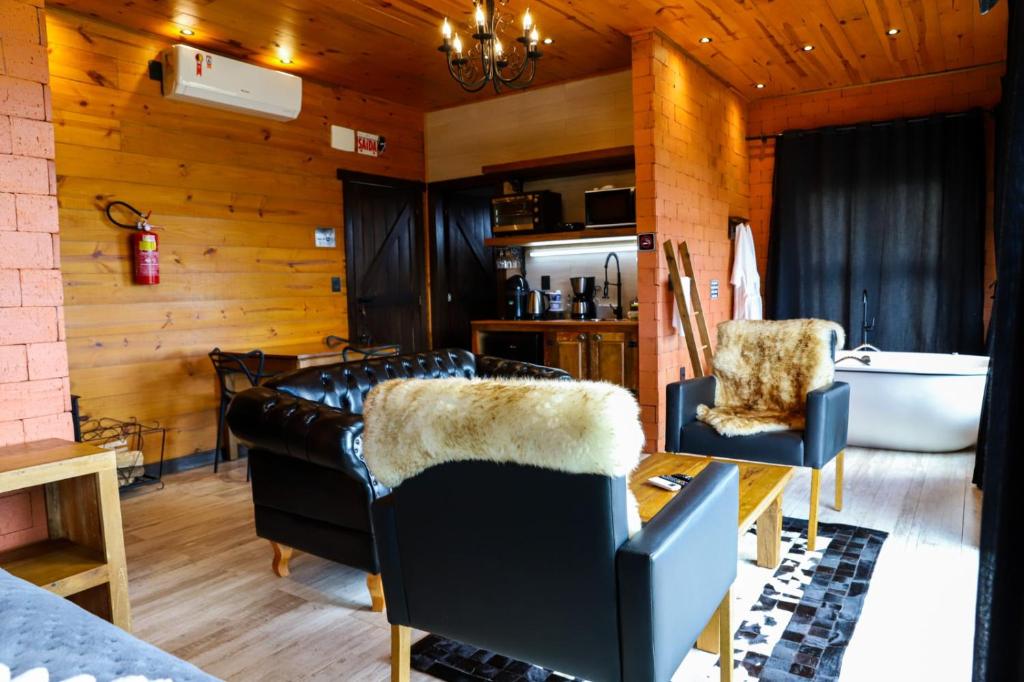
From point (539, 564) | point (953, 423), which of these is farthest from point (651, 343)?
point (539, 564)

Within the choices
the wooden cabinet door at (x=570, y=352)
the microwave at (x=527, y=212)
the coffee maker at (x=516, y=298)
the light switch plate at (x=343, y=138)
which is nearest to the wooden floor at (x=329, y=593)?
the wooden cabinet door at (x=570, y=352)

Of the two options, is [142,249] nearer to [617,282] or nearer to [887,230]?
[617,282]

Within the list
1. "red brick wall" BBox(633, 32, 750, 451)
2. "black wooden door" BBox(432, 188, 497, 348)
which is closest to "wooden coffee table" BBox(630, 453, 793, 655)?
"red brick wall" BBox(633, 32, 750, 451)

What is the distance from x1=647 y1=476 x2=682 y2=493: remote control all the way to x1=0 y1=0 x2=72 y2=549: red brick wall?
85.1 inches

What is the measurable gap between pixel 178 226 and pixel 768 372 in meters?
3.91

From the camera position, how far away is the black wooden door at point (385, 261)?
605 centimetres

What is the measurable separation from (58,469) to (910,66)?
6.48m

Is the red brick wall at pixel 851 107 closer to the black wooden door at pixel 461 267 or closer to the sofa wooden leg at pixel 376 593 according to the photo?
the black wooden door at pixel 461 267

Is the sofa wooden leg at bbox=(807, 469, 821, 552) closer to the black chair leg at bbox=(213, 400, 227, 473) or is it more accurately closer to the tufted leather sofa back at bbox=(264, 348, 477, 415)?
the tufted leather sofa back at bbox=(264, 348, 477, 415)

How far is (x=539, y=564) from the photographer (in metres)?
1.52

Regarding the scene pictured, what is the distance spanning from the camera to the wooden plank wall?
423 centimetres

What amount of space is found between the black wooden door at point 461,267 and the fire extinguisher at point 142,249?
2.80 meters

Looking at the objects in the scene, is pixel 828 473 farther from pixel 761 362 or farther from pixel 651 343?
pixel 651 343

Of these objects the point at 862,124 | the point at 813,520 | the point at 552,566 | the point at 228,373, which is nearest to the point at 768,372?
the point at 813,520
